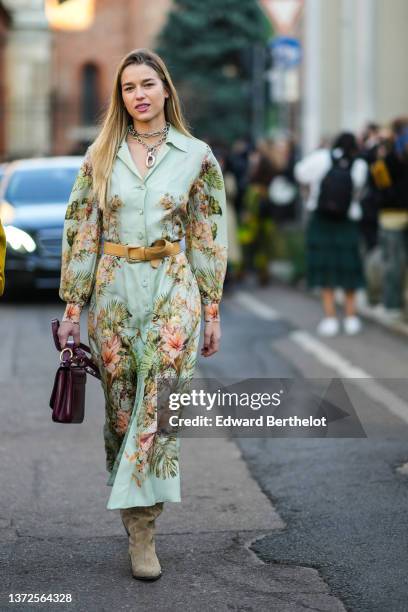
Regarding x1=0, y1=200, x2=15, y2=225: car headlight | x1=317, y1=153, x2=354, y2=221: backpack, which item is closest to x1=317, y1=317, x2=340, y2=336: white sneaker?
x1=317, y1=153, x2=354, y2=221: backpack

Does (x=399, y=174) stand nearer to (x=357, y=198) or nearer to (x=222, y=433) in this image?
(x=357, y=198)

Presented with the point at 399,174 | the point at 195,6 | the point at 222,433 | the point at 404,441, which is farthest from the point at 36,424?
the point at 195,6

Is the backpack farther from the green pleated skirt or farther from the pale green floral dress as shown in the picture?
the pale green floral dress

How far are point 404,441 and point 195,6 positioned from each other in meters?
46.4

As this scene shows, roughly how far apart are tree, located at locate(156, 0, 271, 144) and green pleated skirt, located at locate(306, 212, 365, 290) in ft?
128

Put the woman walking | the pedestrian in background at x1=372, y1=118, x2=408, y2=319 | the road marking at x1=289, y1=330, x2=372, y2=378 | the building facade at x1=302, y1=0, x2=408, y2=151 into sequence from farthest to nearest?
the building facade at x1=302, y1=0, x2=408, y2=151
the pedestrian in background at x1=372, y1=118, x2=408, y2=319
the road marking at x1=289, y1=330, x2=372, y2=378
the woman walking

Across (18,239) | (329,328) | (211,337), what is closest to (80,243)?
(18,239)

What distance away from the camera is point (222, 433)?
304 inches

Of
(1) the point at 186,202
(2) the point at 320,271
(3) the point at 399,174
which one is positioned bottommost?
(2) the point at 320,271

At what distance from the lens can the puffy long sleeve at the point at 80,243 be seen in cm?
500

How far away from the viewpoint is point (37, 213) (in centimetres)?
1581

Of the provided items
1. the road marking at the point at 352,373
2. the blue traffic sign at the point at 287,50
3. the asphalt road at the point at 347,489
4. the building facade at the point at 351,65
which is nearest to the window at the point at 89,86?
the building facade at the point at 351,65

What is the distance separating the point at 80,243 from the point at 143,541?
3.60 feet

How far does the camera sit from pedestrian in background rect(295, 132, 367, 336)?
40.4 feet
